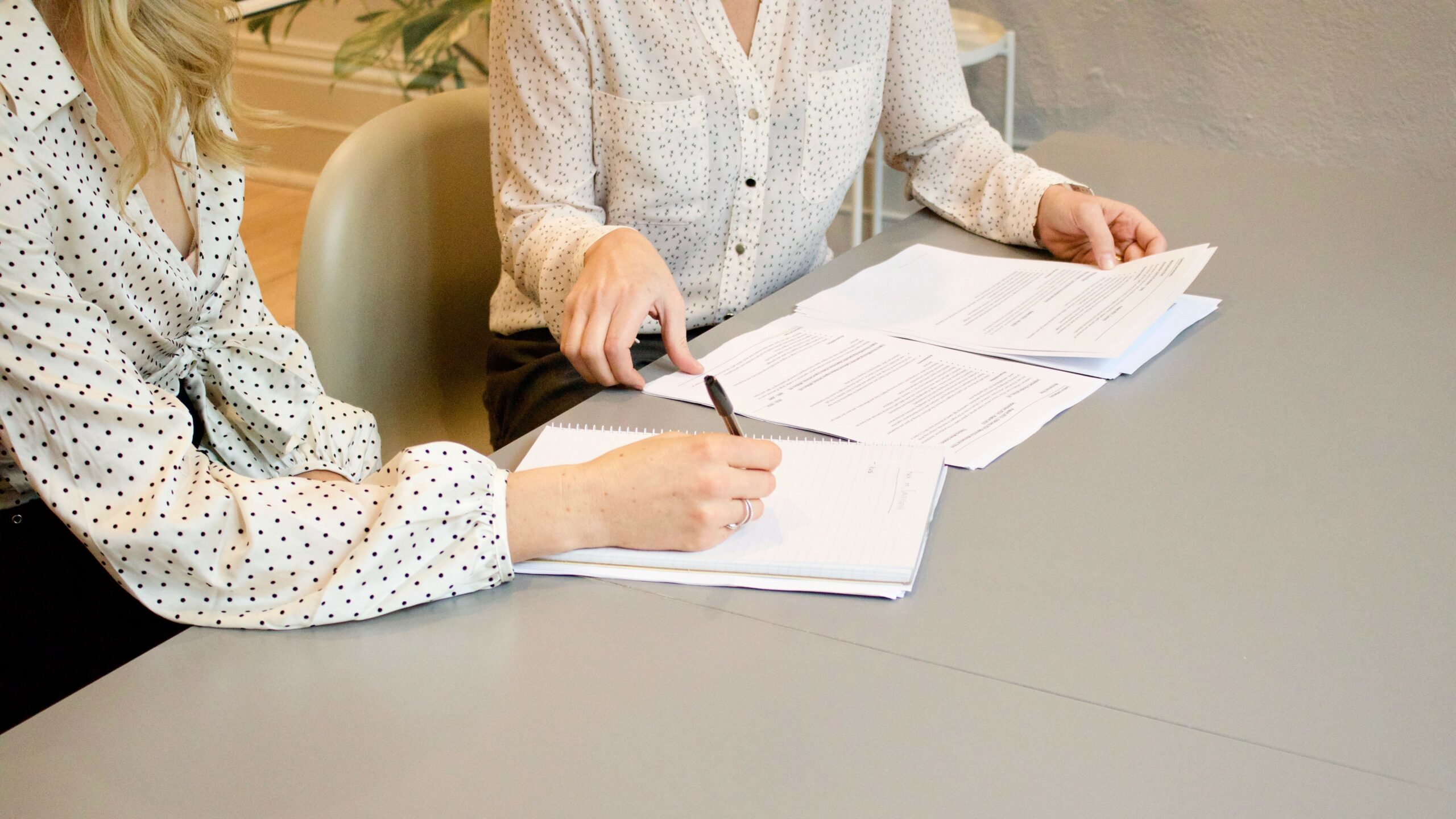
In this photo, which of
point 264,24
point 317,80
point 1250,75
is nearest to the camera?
point 1250,75

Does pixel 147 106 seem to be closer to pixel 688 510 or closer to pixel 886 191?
pixel 688 510

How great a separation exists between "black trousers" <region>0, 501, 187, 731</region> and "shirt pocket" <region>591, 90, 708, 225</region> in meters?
0.61

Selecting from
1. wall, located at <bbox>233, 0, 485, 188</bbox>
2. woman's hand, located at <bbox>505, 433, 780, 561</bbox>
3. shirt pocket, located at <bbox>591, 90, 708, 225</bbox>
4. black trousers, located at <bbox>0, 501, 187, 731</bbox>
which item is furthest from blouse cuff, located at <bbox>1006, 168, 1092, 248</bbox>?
wall, located at <bbox>233, 0, 485, 188</bbox>

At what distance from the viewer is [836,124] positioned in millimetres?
1290

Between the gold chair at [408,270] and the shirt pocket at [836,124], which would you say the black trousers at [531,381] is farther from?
the shirt pocket at [836,124]

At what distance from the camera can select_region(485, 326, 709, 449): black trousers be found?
1.15 metres

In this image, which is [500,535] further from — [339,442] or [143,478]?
[339,442]

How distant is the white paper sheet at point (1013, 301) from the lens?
983mm

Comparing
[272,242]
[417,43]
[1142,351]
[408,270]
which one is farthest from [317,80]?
[1142,351]

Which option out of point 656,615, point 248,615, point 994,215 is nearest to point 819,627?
point 656,615

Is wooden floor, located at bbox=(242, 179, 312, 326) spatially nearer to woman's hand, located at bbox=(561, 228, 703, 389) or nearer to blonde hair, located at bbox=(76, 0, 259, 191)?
blonde hair, located at bbox=(76, 0, 259, 191)

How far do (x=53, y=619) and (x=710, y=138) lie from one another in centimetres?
77

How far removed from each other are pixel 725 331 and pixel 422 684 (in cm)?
51

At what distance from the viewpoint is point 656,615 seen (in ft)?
2.20
